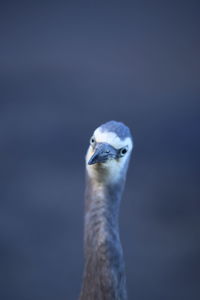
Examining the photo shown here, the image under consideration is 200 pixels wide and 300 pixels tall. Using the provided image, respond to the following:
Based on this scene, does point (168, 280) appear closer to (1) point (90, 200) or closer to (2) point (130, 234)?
(2) point (130, 234)

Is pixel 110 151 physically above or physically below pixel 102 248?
above

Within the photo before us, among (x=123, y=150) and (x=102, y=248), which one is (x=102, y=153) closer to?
(x=123, y=150)

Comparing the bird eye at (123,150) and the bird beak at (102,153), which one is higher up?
the bird eye at (123,150)

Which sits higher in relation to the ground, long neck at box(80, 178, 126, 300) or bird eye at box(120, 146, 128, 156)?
bird eye at box(120, 146, 128, 156)

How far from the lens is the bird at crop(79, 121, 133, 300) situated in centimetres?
103

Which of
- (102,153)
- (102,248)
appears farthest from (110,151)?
(102,248)

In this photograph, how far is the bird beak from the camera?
3.23 ft

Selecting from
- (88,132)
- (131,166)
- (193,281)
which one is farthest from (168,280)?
(88,132)

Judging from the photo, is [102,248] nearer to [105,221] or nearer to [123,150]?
[105,221]

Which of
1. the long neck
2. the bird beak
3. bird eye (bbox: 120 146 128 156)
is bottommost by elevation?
the long neck

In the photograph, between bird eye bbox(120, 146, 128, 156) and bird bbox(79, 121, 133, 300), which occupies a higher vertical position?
bird eye bbox(120, 146, 128, 156)

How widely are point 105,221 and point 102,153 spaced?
121 millimetres

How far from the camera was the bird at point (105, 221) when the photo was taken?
3.36ft

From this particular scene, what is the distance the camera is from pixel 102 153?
0.99m
